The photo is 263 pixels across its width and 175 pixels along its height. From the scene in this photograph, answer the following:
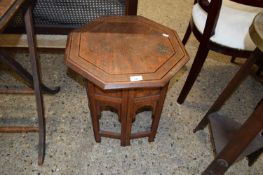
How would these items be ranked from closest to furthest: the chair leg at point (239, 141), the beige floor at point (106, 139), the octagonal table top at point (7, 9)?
the octagonal table top at point (7, 9), the chair leg at point (239, 141), the beige floor at point (106, 139)

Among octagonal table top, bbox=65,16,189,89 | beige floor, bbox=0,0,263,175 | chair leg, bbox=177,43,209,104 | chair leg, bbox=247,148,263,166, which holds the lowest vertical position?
beige floor, bbox=0,0,263,175

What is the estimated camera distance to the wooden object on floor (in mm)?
789

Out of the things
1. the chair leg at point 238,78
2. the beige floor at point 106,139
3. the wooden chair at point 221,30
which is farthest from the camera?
the beige floor at point 106,139

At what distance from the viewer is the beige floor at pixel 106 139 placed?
126cm

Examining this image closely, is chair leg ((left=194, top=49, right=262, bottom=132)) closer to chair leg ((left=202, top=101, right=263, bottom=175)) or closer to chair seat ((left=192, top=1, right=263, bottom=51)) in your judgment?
chair seat ((left=192, top=1, right=263, bottom=51))

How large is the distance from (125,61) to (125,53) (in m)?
0.05

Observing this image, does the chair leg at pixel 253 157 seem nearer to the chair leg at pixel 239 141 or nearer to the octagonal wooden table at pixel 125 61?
the chair leg at pixel 239 141

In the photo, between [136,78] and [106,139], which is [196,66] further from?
[106,139]

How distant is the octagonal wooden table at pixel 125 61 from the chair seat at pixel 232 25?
0.25m

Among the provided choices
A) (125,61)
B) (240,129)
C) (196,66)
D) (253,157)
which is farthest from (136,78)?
(253,157)

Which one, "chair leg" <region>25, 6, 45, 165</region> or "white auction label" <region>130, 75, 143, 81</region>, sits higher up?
"white auction label" <region>130, 75, 143, 81</region>

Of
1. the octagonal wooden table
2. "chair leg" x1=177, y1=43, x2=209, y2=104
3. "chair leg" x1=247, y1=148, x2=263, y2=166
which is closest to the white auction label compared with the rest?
the octagonal wooden table

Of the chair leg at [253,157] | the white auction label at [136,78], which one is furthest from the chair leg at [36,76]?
the chair leg at [253,157]

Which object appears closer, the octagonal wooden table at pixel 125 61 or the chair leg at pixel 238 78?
the octagonal wooden table at pixel 125 61
